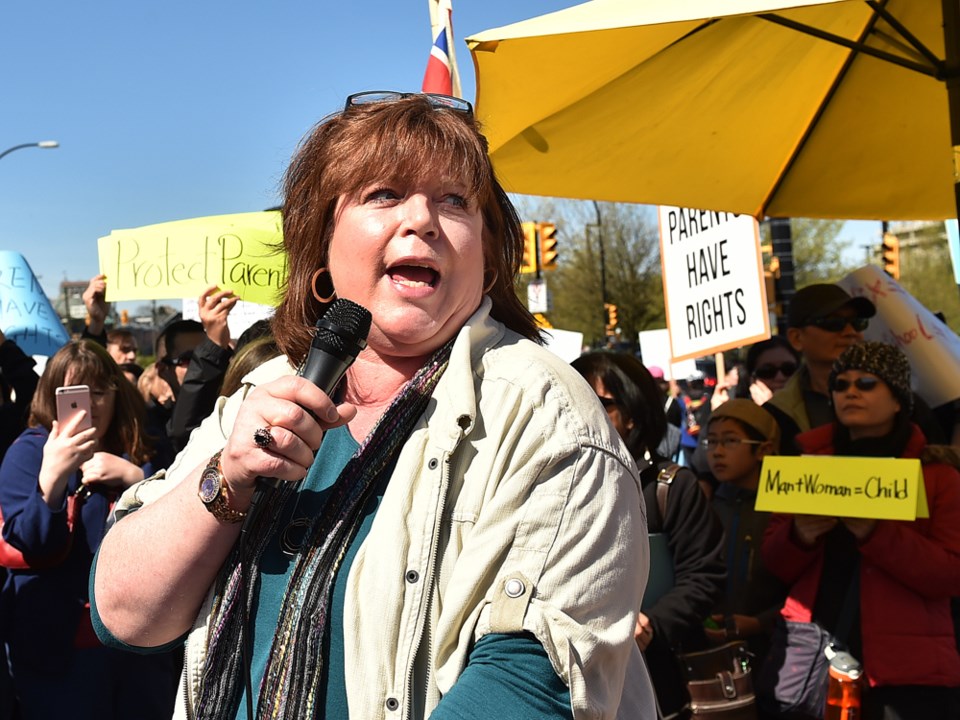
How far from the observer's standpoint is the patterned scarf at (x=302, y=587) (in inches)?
55.4

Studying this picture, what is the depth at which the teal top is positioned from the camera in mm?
1260

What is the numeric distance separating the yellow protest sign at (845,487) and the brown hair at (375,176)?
183 centimetres

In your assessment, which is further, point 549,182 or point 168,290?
point 168,290

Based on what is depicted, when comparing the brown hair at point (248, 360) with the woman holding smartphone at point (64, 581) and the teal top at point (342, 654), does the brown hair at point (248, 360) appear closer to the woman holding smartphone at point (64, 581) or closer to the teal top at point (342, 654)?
the woman holding smartphone at point (64, 581)


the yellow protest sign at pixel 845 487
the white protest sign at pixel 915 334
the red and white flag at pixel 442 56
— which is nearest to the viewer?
the yellow protest sign at pixel 845 487

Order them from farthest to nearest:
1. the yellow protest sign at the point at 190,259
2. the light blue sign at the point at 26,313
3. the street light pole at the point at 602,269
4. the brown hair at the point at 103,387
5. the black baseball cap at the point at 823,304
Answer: the street light pole at the point at 602,269 → the light blue sign at the point at 26,313 → the yellow protest sign at the point at 190,259 → the black baseball cap at the point at 823,304 → the brown hair at the point at 103,387

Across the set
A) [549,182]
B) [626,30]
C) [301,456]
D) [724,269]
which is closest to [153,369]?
[549,182]

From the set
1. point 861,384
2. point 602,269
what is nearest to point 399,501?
point 861,384

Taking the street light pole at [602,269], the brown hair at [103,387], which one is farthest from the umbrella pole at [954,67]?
the street light pole at [602,269]

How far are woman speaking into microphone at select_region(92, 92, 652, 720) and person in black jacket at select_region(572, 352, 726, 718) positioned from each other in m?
1.96

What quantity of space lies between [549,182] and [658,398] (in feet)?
4.67

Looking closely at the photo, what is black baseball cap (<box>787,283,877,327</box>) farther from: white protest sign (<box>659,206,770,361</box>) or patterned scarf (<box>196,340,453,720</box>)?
patterned scarf (<box>196,340,453,720</box>)

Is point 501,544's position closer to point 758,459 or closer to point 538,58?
point 538,58

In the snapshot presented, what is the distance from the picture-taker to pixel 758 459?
4.47 m
